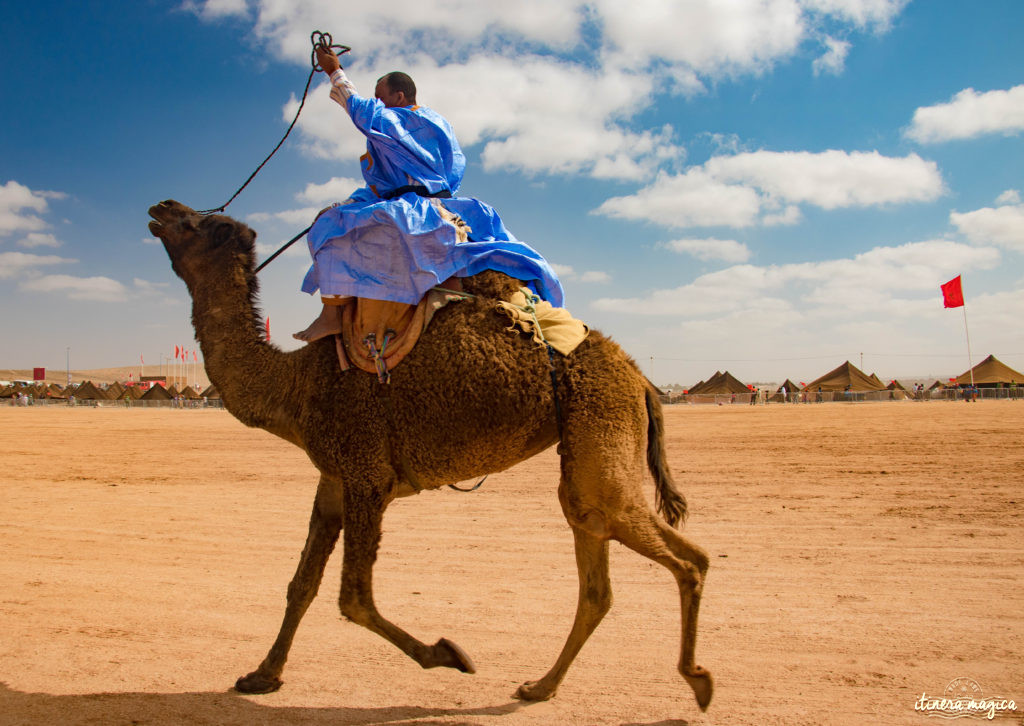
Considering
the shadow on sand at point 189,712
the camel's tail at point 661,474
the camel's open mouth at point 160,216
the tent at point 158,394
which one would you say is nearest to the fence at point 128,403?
the tent at point 158,394

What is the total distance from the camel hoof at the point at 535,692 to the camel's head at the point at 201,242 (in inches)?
125

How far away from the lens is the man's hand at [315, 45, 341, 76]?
4.29 metres

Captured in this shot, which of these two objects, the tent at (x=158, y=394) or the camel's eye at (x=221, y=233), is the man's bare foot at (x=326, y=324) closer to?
the camel's eye at (x=221, y=233)

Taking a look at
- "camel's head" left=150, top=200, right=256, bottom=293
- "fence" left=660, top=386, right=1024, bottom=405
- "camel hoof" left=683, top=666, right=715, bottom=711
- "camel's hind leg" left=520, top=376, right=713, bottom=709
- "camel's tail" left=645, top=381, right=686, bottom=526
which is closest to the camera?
"camel's hind leg" left=520, top=376, right=713, bottom=709

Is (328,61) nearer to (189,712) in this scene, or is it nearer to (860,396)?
(189,712)

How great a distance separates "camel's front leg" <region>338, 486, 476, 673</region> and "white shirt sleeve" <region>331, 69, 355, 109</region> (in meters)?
2.31

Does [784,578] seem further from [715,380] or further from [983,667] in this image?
[715,380]

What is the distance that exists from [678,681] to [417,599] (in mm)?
2703

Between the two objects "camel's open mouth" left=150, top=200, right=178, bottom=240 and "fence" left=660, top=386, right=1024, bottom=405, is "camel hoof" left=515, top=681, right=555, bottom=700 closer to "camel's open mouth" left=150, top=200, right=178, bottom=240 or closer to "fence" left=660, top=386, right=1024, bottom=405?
"camel's open mouth" left=150, top=200, right=178, bottom=240

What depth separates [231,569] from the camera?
7.58 meters

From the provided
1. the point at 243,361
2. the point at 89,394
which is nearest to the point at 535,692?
the point at 243,361

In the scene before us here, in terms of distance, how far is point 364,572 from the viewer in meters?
3.96

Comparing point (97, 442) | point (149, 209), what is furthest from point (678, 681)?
point (97, 442)

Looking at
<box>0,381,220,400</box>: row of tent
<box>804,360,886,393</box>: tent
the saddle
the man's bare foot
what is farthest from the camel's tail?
<box>0,381,220,400</box>: row of tent
